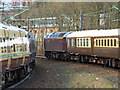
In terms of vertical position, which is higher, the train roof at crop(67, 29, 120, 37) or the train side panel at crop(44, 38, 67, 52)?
the train roof at crop(67, 29, 120, 37)

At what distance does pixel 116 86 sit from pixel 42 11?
2793 cm

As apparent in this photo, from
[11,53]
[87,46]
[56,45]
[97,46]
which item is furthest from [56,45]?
[11,53]

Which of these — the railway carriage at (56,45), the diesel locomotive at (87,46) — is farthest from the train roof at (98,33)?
the railway carriage at (56,45)

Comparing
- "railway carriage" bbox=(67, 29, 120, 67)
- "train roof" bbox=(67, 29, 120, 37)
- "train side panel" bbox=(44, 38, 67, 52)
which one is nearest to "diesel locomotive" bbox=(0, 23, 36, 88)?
"railway carriage" bbox=(67, 29, 120, 67)

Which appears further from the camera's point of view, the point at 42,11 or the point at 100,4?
the point at 42,11

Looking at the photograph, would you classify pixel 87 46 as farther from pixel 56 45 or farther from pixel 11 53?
pixel 11 53

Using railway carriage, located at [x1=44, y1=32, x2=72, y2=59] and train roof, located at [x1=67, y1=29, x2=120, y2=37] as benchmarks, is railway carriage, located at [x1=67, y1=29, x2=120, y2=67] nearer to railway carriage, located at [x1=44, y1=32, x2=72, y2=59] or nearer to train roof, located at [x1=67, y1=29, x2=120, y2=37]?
train roof, located at [x1=67, y1=29, x2=120, y2=37]

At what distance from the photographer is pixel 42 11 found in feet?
116

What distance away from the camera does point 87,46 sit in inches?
690

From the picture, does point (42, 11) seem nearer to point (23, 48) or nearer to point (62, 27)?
point (62, 27)

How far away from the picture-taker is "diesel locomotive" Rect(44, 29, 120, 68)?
14.6 metres

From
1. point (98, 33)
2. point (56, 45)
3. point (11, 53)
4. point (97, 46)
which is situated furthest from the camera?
point (56, 45)

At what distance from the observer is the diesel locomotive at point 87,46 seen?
1458 centimetres

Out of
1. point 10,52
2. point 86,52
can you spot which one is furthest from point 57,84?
point 86,52
